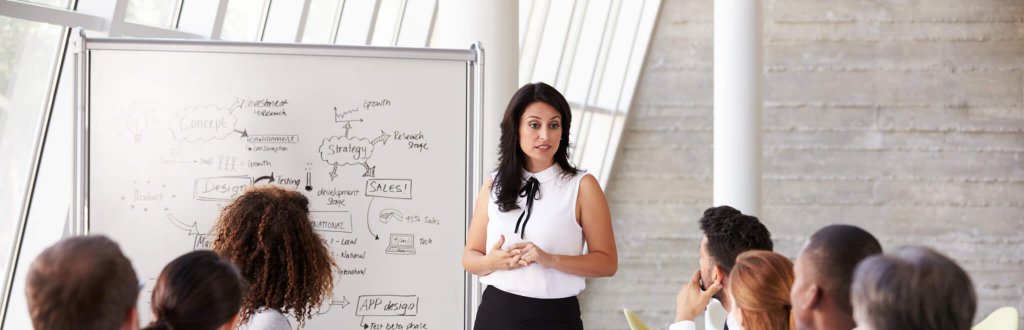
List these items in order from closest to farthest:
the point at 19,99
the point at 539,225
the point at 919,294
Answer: the point at 919,294 → the point at 539,225 → the point at 19,99

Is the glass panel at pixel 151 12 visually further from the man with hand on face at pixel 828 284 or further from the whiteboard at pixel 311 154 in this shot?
the man with hand on face at pixel 828 284

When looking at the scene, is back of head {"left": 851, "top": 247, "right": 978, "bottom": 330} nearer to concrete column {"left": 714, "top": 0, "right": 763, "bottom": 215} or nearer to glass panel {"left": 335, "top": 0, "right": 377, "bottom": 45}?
glass panel {"left": 335, "top": 0, "right": 377, "bottom": 45}

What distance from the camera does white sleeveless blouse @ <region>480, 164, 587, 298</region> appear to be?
308cm

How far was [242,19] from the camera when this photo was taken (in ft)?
17.4

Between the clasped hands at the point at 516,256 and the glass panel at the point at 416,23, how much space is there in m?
4.04

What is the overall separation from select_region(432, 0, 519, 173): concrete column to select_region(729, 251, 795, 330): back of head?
2897 millimetres

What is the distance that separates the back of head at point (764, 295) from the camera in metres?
2.21

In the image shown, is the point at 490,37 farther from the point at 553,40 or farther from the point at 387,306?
the point at 553,40

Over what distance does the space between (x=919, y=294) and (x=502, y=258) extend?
158 centimetres

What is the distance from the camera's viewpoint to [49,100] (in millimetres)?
4328

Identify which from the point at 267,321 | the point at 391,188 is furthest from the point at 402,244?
the point at 267,321

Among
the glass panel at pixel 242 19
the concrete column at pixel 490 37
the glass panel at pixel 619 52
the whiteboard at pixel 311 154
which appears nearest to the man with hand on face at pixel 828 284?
the whiteboard at pixel 311 154

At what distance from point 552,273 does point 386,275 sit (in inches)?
36.5

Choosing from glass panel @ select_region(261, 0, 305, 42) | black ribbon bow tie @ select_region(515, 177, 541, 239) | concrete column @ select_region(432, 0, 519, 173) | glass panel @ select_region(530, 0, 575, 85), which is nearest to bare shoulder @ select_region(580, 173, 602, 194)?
black ribbon bow tie @ select_region(515, 177, 541, 239)
